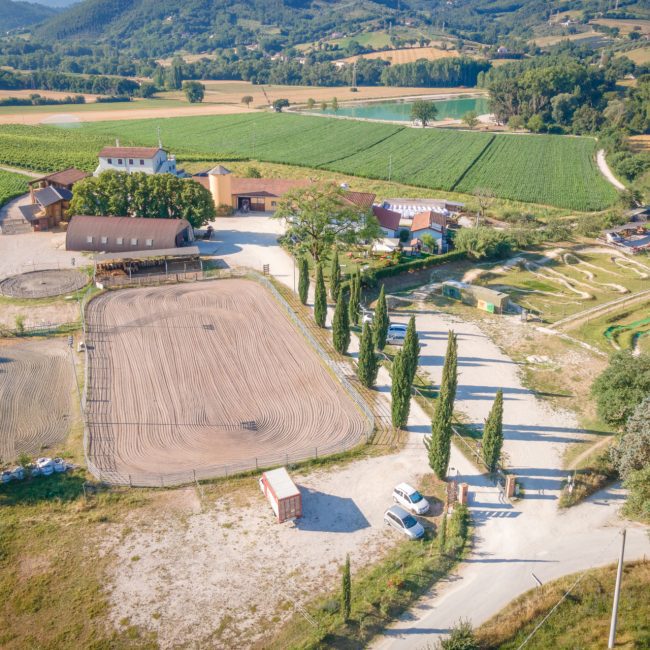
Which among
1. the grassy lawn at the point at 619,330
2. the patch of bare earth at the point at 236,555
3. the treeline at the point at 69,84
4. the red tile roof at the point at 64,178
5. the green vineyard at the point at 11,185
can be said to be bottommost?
the patch of bare earth at the point at 236,555

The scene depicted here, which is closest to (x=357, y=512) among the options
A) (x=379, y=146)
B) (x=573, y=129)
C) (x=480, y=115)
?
(x=379, y=146)

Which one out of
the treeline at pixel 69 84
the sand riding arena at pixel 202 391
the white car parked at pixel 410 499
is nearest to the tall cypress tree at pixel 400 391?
the sand riding arena at pixel 202 391

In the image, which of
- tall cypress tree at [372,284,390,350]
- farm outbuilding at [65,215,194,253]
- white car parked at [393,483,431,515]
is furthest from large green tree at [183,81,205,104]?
white car parked at [393,483,431,515]

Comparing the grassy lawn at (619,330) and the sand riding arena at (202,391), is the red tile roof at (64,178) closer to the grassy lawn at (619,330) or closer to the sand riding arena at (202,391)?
the sand riding arena at (202,391)

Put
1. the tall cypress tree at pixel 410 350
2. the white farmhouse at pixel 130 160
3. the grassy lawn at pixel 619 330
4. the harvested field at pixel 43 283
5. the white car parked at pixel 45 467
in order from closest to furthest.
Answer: the white car parked at pixel 45 467 → the tall cypress tree at pixel 410 350 → the grassy lawn at pixel 619 330 → the harvested field at pixel 43 283 → the white farmhouse at pixel 130 160

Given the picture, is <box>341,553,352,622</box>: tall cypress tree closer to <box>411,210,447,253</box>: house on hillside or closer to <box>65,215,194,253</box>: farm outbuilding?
<box>65,215,194,253</box>: farm outbuilding

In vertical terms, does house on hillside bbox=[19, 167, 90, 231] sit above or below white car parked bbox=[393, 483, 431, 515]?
above
